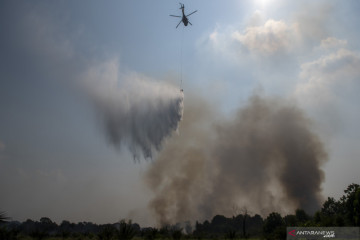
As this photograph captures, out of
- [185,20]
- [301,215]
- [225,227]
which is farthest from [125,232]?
[225,227]

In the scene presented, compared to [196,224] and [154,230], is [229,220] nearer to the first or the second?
[196,224]

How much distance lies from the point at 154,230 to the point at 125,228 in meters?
16.0

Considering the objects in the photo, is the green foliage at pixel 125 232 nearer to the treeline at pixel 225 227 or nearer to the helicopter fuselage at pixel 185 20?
the treeline at pixel 225 227

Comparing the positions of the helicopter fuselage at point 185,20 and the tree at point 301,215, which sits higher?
the helicopter fuselage at point 185,20

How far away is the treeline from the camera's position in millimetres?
33053

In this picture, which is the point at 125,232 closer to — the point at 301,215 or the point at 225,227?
the point at 301,215

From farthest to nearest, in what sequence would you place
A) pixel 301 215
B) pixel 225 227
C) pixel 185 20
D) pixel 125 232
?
pixel 225 227
pixel 301 215
pixel 185 20
pixel 125 232

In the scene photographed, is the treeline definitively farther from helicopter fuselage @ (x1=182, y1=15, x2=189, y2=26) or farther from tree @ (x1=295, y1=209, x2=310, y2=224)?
helicopter fuselage @ (x1=182, y1=15, x2=189, y2=26)

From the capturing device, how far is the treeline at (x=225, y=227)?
3305 cm

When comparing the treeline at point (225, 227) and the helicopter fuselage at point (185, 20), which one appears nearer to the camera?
the treeline at point (225, 227)

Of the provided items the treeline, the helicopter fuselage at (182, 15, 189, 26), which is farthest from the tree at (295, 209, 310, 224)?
the helicopter fuselage at (182, 15, 189, 26)

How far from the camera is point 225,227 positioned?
177 metres

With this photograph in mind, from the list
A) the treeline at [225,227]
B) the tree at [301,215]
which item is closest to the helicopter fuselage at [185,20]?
the treeline at [225,227]

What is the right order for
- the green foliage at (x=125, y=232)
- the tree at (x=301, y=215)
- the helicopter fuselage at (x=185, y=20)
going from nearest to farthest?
the green foliage at (x=125, y=232) < the helicopter fuselage at (x=185, y=20) < the tree at (x=301, y=215)
